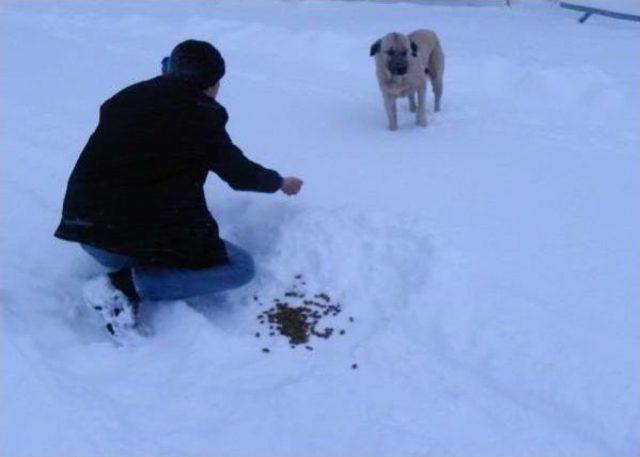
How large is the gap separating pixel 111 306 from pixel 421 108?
3142 mm

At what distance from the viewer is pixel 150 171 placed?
302 cm

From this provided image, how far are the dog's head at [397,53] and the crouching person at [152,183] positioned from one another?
2274mm

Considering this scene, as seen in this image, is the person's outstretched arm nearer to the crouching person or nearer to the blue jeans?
the crouching person

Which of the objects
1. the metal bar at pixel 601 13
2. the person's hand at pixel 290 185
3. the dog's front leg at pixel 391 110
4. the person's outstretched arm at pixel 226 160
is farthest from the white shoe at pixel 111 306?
the metal bar at pixel 601 13

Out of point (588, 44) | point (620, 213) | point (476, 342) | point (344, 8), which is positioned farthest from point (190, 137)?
point (344, 8)

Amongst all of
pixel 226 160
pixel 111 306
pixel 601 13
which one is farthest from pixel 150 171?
pixel 601 13

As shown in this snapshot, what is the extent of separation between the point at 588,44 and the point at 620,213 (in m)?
4.70

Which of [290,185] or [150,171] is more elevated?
[150,171]

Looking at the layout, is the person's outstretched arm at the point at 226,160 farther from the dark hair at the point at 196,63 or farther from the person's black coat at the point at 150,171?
the dark hair at the point at 196,63

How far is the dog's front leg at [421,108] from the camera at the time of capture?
5.29 metres

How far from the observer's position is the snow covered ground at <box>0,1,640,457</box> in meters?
2.51

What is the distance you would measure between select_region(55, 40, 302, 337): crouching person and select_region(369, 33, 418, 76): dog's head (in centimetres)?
227

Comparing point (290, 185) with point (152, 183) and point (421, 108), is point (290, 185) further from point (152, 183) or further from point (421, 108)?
point (421, 108)

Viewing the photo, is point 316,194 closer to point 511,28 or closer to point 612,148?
point 612,148
